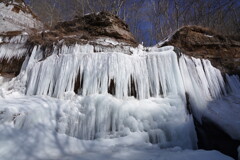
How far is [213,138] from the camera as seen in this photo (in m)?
3.24

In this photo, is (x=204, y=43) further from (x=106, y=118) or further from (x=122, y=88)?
(x=106, y=118)

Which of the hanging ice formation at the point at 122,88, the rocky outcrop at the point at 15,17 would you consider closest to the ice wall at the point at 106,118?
the hanging ice formation at the point at 122,88

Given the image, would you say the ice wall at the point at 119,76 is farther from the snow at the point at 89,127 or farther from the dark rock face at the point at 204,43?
the dark rock face at the point at 204,43

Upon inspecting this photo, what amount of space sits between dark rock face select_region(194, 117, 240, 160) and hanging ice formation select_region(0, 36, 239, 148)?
23cm

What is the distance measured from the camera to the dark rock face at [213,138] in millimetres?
2957

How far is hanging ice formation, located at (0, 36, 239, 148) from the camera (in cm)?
281

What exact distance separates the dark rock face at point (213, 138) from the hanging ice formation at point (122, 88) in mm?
226

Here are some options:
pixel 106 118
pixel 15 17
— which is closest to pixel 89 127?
pixel 106 118

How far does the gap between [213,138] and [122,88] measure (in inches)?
90.7

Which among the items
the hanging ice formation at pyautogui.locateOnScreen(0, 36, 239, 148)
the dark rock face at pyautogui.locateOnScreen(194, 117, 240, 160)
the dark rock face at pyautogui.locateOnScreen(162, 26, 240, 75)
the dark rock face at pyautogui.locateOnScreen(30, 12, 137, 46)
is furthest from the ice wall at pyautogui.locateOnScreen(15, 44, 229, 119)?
the dark rock face at pyautogui.locateOnScreen(30, 12, 137, 46)

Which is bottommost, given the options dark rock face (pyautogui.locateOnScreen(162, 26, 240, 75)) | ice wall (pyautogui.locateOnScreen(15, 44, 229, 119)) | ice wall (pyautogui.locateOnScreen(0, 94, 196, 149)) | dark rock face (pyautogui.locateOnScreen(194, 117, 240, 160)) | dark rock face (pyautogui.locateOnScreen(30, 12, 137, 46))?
dark rock face (pyautogui.locateOnScreen(194, 117, 240, 160))

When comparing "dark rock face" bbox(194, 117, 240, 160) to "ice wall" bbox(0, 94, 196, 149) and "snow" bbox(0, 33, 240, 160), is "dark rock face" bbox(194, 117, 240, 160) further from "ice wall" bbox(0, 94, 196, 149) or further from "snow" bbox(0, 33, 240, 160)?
"ice wall" bbox(0, 94, 196, 149)

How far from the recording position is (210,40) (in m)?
6.12

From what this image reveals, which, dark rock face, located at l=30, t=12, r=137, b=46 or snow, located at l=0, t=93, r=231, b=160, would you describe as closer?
snow, located at l=0, t=93, r=231, b=160
